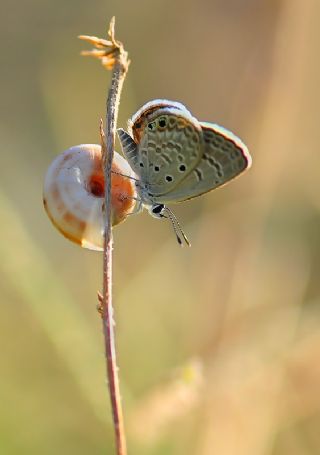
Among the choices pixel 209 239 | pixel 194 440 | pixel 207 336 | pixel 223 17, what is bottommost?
pixel 194 440

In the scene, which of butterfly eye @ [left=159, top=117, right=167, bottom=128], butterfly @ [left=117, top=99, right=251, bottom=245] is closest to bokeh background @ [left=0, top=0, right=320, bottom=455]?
butterfly @ [left=117, top=99, right=251, bottom=245]

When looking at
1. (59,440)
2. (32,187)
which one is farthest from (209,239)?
(32,187)

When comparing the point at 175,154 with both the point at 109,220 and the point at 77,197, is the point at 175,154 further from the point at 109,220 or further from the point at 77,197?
the point at 109,220

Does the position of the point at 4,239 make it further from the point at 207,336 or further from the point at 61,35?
the point at 61,35

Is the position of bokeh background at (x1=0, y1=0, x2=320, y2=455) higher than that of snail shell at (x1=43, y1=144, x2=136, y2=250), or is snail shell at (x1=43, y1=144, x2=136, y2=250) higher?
snail shell at (x1=43, y1=144, x2=136, y2=250)

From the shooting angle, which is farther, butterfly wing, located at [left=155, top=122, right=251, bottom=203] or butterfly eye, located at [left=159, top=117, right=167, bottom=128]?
butterfly eye, located at [left=159, top=117, right=167, bottom=128]

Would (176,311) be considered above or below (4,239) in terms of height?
below

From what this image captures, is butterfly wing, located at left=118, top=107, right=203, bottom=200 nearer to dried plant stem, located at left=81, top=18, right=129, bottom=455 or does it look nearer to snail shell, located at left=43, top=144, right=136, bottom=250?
snail shell, located at left=43, top=144, right=136, bottom=250
